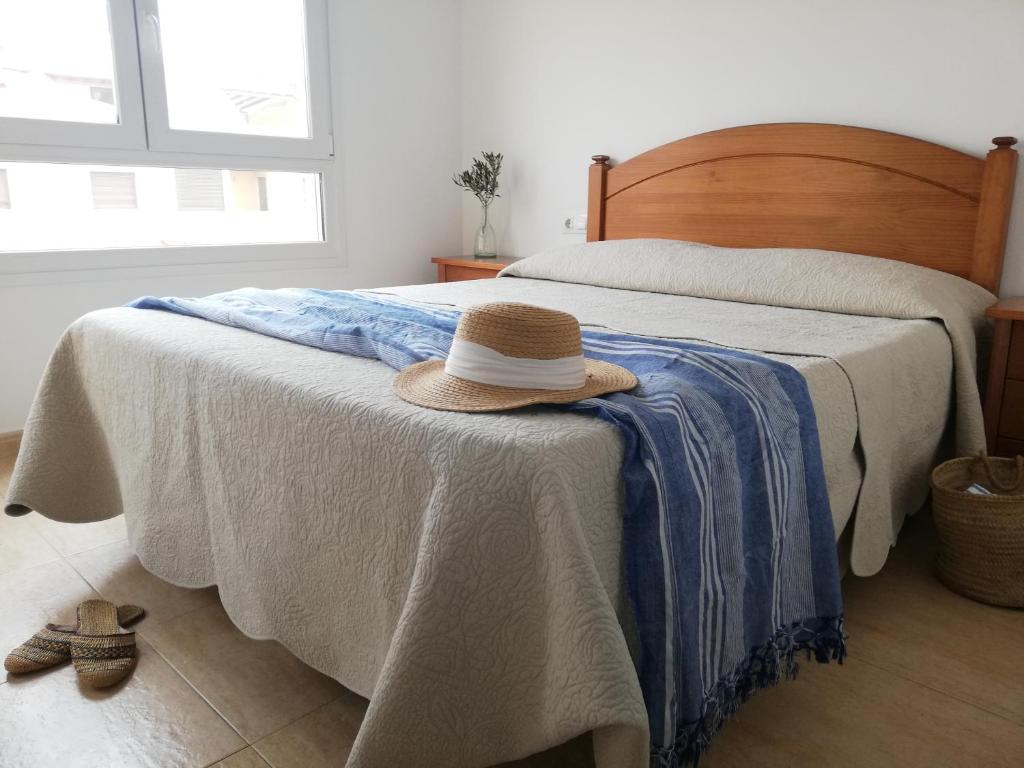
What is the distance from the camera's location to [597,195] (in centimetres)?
329

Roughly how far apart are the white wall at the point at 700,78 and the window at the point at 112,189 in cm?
161

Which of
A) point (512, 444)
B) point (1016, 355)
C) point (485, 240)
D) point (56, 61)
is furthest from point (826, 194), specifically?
point (56, 61)

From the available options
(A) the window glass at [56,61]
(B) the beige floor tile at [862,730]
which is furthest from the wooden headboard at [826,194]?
(A) the window glass at [56,61]

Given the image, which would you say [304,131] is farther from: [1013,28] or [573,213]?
[1013,28]

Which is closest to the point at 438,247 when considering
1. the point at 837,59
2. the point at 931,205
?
the point at 837,59

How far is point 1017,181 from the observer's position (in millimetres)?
2318

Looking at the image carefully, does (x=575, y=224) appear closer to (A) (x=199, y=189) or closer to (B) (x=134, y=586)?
(A) (x=199, y=189)

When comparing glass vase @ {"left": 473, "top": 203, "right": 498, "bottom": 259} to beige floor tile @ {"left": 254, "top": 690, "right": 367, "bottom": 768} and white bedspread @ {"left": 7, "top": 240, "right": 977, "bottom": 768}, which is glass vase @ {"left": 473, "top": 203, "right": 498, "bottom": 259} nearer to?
white bedspread @ {"left": 7, "top": 240, "right": 977, "bottom": 768}

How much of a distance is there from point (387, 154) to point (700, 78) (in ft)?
4.83

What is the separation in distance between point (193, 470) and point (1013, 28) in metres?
2.51

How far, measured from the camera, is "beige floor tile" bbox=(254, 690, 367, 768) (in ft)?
4.21

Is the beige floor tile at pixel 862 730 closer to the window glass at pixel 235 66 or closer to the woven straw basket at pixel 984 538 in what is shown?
the woven straw basket at pixel 984 538

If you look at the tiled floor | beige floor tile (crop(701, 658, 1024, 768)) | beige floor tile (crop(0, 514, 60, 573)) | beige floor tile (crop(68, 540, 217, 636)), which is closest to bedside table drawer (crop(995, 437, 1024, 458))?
the tiled floor

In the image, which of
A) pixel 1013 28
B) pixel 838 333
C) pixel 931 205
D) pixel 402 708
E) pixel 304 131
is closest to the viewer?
pixel 402 708
